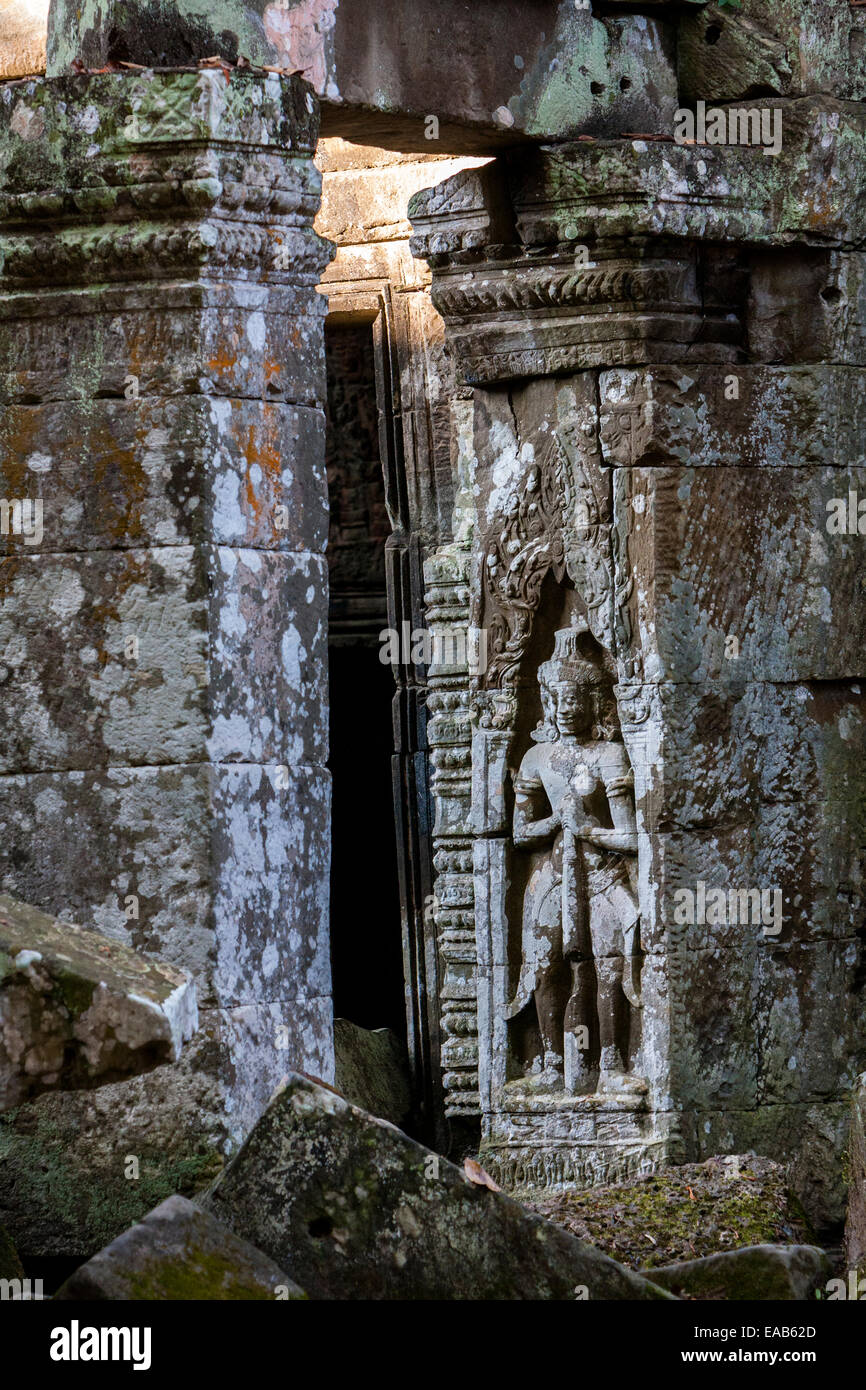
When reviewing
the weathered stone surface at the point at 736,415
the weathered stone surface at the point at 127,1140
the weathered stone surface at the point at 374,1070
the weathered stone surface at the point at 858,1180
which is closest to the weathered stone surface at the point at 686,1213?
the weathered stone surface at the point at 858,1180

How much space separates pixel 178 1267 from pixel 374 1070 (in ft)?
21.4

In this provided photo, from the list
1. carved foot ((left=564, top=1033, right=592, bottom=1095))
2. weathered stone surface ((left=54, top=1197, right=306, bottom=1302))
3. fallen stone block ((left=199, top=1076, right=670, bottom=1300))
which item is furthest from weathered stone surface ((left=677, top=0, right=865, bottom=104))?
weathered stone surface ((left=54, top=1197, right=306, bottom=1302))

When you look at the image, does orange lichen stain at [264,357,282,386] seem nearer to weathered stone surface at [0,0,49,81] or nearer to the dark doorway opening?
weathered stone surface at [0,0,49,81]

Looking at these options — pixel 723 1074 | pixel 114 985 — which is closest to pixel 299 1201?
pixel 114 985

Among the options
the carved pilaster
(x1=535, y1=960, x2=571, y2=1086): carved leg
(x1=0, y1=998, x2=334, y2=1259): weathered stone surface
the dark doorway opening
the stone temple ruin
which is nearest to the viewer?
(x1=0, y1=998, x2=334, y2=1259): weathered stone surface

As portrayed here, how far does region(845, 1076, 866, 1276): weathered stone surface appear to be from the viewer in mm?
7980

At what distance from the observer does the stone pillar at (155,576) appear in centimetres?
798

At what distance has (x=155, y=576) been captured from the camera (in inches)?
316

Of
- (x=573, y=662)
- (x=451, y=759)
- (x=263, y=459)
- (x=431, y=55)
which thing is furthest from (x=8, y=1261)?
(x=451, y=759)

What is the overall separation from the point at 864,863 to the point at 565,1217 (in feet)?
9.34

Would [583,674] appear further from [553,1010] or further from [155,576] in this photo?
[155,576]

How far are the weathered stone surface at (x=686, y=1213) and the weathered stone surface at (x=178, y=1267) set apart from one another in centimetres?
160

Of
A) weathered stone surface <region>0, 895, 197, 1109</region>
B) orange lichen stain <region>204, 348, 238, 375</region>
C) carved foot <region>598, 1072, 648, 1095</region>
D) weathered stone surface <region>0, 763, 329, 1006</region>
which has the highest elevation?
orange lichen stain <region>204, 348, 238, 375</region>

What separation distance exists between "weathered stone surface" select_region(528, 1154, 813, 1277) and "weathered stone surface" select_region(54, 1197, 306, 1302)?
160 centimetres
